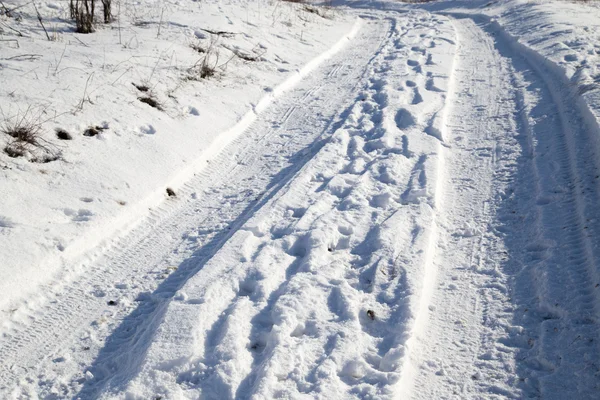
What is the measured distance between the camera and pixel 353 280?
10.4 feet

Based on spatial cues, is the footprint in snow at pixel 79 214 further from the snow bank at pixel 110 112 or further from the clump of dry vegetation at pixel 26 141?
the clump of dry vegetation at pixel 26 141

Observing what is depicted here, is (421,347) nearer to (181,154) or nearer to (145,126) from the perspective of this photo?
(181,154)

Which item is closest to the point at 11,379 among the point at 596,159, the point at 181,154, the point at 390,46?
the point at 181,154

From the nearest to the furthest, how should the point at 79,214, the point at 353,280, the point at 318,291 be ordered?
the point at 318,291
the point at 353,280
the point at 79,214

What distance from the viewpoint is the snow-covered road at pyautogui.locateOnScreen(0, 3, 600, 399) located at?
248 centimetres

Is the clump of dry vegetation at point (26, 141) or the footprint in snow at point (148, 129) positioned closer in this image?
the clump of dry vegetation at point (26, 141)

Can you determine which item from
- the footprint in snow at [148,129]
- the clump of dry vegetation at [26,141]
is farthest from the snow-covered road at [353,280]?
the clump of dry vegetation at [26,141]

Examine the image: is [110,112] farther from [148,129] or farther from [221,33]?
[221,33]

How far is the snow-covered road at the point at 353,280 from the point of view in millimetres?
2482

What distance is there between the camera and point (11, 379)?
251 centimetres

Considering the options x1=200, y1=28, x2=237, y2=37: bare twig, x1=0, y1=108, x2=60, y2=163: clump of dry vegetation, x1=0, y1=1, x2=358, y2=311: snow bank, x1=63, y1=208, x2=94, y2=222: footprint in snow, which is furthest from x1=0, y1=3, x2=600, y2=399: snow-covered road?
x1=200, y1=28, x2=237, y2=37: bare twig

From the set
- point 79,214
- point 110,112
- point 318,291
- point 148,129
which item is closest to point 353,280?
point 318,291

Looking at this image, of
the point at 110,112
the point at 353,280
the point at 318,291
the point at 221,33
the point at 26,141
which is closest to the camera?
the point at 318,291

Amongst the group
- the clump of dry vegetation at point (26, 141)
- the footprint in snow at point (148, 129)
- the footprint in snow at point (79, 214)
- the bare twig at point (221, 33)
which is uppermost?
the bare twig at point (221, 33)
